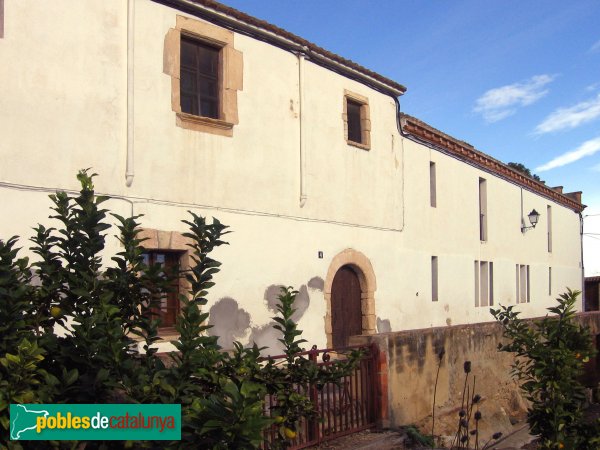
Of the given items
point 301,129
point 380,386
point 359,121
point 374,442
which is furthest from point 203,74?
point 374,442

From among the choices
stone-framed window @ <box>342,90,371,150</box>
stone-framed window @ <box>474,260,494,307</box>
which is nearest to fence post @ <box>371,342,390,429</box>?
stone-framed window @ <box>342,90,371,150</box>

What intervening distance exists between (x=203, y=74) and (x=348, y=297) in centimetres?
503

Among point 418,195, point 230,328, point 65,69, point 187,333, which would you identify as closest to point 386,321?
point 418,195

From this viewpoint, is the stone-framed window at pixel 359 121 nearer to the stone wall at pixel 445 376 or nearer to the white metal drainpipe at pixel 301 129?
the white metal drainpipe at pixel 301 129

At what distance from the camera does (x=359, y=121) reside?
1207cm

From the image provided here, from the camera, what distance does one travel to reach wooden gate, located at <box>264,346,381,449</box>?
19.9 ft

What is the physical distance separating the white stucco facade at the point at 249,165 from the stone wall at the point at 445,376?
2472 mm

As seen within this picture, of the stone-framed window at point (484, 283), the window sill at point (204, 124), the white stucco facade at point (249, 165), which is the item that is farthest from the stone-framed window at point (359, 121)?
the stone-framed window at point (484, 283)

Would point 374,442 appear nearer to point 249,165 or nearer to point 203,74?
point 249,165

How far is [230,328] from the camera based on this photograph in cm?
884

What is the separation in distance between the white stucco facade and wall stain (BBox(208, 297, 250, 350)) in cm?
4

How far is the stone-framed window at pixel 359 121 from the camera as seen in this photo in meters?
11.8

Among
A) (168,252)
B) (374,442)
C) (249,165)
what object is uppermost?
(249,165)

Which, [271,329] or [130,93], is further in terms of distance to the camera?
[271,329]
